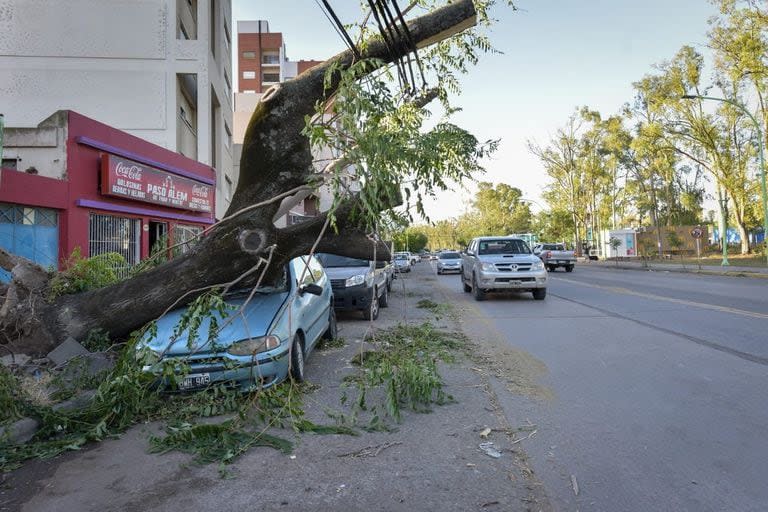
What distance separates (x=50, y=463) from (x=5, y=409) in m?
0.90

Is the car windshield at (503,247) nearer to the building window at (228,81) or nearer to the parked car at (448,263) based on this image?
the building window at (228,81)

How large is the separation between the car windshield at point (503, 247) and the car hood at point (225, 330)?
406 inches

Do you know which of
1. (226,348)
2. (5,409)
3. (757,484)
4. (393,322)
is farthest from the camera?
(393,322)

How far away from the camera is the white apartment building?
18.0 m

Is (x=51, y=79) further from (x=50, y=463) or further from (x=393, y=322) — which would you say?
(x=50, y=463)

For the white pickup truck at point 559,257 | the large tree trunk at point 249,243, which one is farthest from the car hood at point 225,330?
the white pickup truck at point 559,257

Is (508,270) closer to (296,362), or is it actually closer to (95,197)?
(296,362)

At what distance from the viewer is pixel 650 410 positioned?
16.1ft

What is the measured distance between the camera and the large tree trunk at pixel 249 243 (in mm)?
6711

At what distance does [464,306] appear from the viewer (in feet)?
46.0

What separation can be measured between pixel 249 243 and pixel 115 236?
8.75m

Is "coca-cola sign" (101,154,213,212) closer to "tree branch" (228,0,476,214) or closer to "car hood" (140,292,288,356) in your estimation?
"tree branch" (228,0,476,214)

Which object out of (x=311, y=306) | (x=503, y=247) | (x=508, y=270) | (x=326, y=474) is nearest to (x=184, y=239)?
(x=311, y=306)

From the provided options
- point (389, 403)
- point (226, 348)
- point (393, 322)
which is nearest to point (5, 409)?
point (226, 348)
